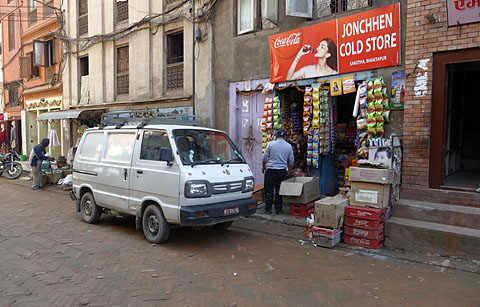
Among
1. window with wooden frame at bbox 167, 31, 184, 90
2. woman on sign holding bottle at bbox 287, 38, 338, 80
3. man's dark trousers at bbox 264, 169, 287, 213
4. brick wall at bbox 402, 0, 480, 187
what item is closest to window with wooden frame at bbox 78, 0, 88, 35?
window with wooden frame at bbox 167, 31, 184, 90

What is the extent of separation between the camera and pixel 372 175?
619cm

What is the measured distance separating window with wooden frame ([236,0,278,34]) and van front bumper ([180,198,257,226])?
207 inches

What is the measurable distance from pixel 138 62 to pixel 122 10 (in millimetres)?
2591

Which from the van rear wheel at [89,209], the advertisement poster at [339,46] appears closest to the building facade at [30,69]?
the van rear wheel at [89,209]

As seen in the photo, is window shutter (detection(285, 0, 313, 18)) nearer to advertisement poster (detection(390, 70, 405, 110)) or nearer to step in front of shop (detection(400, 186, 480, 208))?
advertisement poster (detection(390, 70, 405, 110))

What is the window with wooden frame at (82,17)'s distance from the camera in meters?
16.9

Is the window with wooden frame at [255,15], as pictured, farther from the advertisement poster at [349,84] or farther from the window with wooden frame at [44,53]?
the window with wooden frame at [44,53]

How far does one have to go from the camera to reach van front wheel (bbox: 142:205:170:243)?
611 centimetres

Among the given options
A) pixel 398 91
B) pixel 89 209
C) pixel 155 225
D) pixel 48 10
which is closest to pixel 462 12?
pixel 398 91

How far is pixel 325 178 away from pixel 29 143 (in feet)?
60.8

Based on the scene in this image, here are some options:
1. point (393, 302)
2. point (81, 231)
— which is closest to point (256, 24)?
point (81, 231)

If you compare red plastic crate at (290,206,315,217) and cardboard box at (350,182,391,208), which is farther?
red plastic crate at (290,206,315,217)

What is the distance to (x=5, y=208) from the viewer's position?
9438 millimetres

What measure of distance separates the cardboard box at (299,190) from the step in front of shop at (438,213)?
183 centimetres
